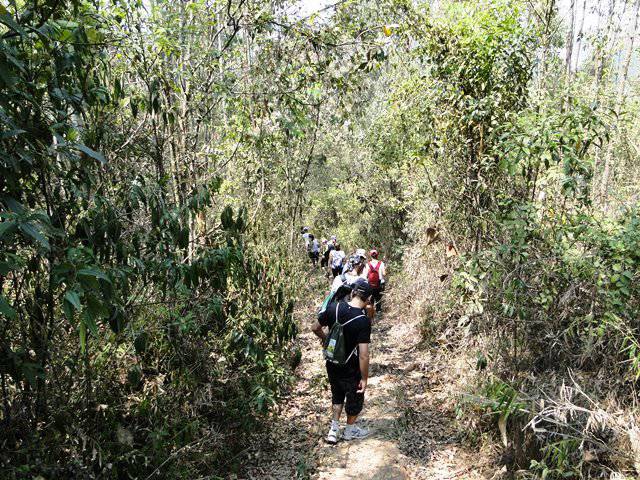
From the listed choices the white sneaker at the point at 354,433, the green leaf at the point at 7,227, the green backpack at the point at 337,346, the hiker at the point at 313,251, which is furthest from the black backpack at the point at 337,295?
the hiker at the point at 313,251

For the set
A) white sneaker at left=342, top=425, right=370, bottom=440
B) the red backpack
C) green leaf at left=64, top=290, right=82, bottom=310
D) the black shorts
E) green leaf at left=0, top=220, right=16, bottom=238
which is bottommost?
white sneaker at left=342, top=425, right=370, bottom=440

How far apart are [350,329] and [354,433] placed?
4.56 ft

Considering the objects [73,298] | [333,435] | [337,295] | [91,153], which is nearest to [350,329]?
[337,295]

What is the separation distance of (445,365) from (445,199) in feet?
8.95

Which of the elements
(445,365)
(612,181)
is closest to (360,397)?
(445,365)

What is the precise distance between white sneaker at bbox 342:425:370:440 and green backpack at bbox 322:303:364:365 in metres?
0.96

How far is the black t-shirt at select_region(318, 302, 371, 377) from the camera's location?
5.12m

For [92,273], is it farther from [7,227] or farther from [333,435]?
[333,435]

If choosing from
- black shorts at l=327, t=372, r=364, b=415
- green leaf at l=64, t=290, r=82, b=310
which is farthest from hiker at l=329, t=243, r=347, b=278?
green leaf at l=64, t=290, r=82, b=310

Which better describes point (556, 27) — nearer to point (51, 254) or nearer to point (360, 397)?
point (360, 397)

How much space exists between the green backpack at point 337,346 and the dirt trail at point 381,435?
1077 millimetres

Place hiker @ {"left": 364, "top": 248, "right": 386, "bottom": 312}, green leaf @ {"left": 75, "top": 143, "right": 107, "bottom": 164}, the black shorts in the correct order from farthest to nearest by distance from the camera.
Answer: hiker @ {"left": 364, "top": 248, "right": 386, "bottom": 312} < the black shorts < green leaf @ {"left": 75, "top": 143, "right": 107, "bottom": 164}

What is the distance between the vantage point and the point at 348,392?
536cm

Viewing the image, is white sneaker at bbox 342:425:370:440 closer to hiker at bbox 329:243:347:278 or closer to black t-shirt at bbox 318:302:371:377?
black t-shirt at bbox 318:302:371:377
